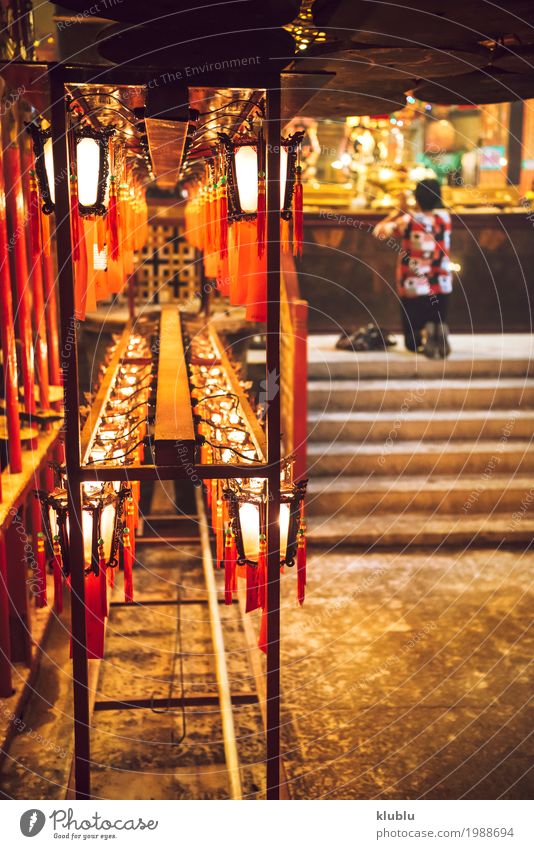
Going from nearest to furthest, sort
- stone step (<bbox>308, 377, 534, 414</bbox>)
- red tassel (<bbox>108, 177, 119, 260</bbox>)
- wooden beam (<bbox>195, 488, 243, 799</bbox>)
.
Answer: wooden beam (<bbox>195, 488, 243, 799</bbox>) < red tassel (<bbox>108, 177, 119, 260</bbox>) < stone step (<bbox>308, 377, 534, 414</bbox>)

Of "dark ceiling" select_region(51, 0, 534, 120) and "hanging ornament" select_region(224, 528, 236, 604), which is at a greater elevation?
"dark ceiling" select_region(51, 0, 534, 120)

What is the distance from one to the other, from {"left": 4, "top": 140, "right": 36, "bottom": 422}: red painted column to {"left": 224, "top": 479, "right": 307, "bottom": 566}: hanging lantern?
2473 mm

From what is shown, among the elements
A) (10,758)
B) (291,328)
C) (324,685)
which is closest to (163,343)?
(291,328)

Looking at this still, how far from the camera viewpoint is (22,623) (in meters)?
6.14

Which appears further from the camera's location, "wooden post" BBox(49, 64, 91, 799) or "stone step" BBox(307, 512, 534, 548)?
"stone step" BBox(307, 512, 534, 548)

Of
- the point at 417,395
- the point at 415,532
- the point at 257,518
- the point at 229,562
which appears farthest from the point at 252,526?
the point at 417,395

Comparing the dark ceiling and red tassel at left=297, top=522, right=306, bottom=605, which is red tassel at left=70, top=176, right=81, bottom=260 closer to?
the dark ceiling

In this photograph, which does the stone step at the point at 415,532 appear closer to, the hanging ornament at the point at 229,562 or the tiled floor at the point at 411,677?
the tiled floor at the point at 411,677

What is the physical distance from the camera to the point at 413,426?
33.5ft

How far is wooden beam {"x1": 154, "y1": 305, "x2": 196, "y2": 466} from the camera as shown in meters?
4.29

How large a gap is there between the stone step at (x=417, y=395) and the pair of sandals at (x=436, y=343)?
Result: 2.19 ft

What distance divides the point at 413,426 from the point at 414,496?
116cm

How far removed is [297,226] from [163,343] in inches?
121

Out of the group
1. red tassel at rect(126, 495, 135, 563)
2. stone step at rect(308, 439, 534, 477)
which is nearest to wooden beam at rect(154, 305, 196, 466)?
red tassel at rect(126, 495, 135, 563)
